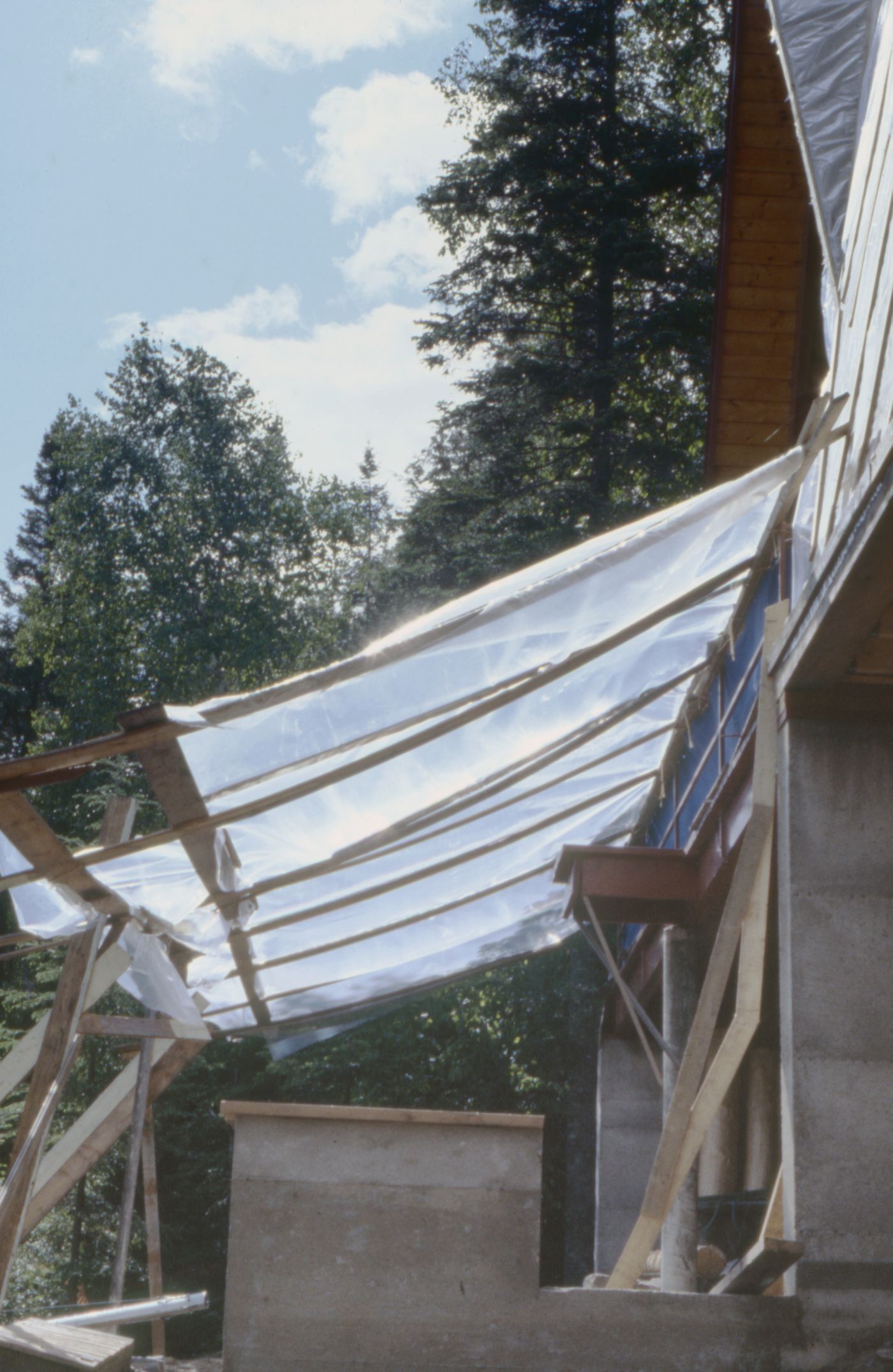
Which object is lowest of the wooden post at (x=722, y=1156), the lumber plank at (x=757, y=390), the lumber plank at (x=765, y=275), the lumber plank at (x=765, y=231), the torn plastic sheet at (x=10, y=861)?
the wooden post at (x=722, y=1156)

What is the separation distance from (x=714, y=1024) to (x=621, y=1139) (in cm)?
663

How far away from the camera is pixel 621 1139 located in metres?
10.7

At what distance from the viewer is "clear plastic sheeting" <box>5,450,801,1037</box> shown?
4.73 m

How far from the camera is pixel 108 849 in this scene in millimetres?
5145

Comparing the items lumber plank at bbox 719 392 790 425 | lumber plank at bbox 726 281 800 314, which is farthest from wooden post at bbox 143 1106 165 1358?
lumber plank at bbox 726 281 800 314

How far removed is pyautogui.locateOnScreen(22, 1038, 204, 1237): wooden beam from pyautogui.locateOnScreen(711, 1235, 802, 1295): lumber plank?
4.15 m

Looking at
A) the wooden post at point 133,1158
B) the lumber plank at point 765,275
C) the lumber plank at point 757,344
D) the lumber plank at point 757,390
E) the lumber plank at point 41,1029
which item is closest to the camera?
the lumber plank at point 41,1029

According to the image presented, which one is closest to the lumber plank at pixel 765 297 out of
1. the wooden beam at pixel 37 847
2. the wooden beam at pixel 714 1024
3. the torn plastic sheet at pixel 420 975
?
the torn plastic sheet at pixel 420 975

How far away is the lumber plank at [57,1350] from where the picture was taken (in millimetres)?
3564

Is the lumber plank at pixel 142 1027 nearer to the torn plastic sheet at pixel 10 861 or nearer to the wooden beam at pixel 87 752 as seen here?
the torn plastic sheet at pixel 10 861

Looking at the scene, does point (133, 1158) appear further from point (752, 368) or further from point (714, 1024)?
point (752, 368)

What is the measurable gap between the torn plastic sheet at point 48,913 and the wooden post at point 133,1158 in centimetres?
190

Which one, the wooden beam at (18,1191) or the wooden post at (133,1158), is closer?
the wooden beam at (18,1191)

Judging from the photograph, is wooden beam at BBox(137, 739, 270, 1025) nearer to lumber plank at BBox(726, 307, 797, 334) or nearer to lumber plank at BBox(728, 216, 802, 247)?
lumber plank at BBox(726, 307, 797, 334)
